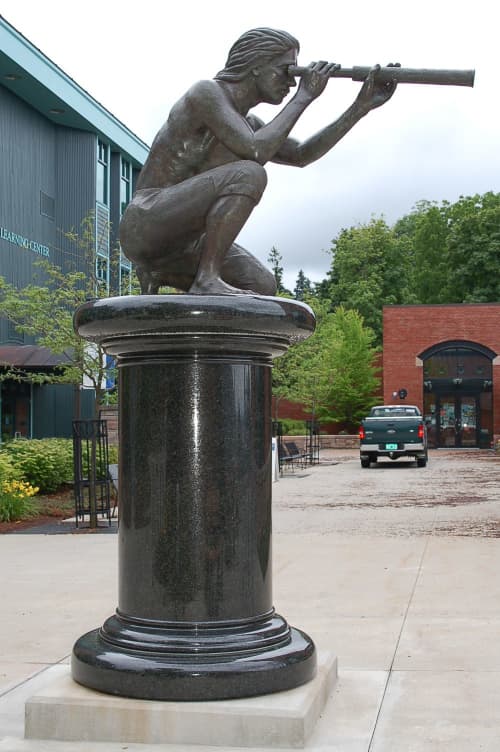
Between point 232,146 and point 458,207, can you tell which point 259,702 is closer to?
point 232,146

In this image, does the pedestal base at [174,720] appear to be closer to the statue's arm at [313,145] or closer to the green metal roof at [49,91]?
the statue's arm at [313,145]

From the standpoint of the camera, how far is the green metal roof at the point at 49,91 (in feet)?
97.6

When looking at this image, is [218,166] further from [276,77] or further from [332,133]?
[332,133]

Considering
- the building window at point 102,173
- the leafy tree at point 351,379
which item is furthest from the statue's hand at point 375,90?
the leafy tree at point 351,379

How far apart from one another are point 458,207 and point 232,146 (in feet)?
207

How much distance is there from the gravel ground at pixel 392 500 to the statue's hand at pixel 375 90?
812 centimetres

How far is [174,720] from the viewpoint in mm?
4082

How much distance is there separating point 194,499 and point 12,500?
10.4 meters

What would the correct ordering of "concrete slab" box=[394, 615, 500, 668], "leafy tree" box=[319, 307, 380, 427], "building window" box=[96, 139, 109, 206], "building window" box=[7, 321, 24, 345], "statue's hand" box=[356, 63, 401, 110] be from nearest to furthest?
"statue's hand" box=[356, 63, 401, 110] → "concrete slab" box=[394, 615, 500, 668] → "building window" box=[7, 321, 24, 345] → "building window" box=[96, 139, 109, 206] → "leafy tree" box=[319, 307, 380, 427]

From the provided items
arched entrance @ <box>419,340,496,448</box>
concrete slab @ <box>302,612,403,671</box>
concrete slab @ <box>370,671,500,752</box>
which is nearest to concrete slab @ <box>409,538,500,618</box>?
concrete slab @ <box>302,612,403,671</box>

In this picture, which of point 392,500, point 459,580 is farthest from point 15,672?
point 392,500

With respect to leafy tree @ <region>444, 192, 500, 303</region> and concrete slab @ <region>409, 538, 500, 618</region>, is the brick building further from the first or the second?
concrete slab @ <region>409, 538, 500, 618</region>

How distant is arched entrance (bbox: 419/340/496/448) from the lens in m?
43.8

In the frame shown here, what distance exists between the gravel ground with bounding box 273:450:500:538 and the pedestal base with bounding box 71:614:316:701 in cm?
819
